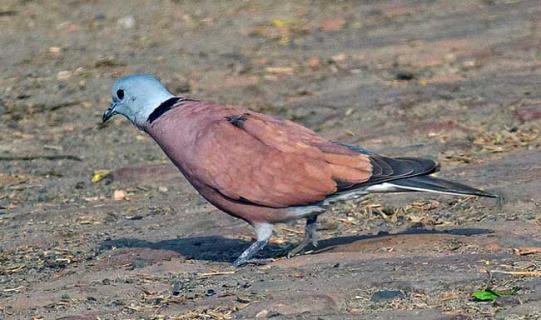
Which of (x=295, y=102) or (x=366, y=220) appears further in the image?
(x=295, y=102)

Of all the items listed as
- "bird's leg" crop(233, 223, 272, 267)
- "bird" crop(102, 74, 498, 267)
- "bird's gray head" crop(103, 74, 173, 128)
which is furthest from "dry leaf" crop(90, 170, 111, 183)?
"bird's leg" crop(233, 223, 272, 267)

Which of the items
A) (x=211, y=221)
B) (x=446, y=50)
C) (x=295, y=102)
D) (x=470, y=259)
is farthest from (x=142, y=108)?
(x=446, y=50)

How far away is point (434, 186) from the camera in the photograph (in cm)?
503

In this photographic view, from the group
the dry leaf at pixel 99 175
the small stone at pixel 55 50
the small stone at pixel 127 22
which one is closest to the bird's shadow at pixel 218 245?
the dry leaf at pixel 99 175

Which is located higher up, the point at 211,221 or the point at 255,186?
the point at 255,186

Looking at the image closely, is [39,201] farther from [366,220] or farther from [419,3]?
[419,3]

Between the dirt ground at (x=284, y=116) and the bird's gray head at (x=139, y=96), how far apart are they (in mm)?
551

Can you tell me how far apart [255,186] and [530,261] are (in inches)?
45.0

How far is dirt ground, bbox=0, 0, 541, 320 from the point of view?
445 centimetres

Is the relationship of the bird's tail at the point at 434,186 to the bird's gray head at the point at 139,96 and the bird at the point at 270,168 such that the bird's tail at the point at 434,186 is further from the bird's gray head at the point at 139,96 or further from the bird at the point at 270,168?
the bird's gray head at the point at 139,96

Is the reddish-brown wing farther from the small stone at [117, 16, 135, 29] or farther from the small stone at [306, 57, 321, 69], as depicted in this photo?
the small stone at [117, 16, 135, 29]

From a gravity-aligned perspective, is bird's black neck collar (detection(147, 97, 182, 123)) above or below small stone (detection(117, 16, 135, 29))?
above

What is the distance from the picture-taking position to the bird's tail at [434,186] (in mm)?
4954

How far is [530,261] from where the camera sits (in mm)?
4574
